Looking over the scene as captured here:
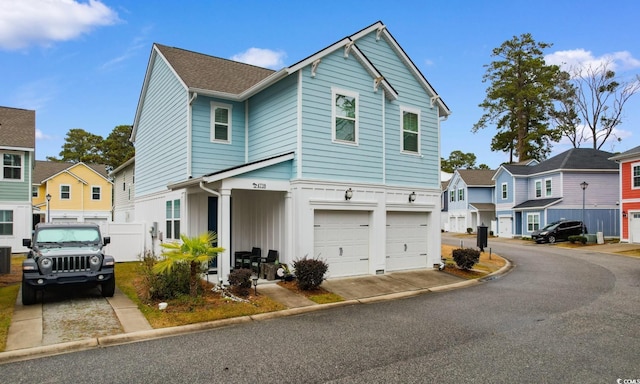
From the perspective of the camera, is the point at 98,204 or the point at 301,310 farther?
the point at 98,204

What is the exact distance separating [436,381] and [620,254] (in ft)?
79.9

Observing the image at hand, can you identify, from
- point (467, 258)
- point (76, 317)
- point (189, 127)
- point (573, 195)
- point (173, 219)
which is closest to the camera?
point (76, 317)

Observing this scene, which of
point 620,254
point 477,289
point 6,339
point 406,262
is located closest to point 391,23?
point 406,262

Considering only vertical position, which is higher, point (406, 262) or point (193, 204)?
point (193, 204)

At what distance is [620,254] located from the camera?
2434 cm

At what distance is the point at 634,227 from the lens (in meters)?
29.1

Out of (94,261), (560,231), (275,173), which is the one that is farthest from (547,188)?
(94,261)

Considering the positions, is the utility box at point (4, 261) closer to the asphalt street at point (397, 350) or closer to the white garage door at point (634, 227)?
the asphalt street at point (397, 350)

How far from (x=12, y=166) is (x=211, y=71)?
14243 mm

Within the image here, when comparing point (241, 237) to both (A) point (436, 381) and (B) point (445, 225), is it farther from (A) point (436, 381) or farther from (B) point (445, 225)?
(B) point (445, 225)

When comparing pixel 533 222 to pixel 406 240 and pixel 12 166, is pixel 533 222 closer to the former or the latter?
pixel 406 240

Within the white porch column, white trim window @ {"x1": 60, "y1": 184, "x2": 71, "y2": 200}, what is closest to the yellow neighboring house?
white trim window @ {"x1": 60, "y1": 184, "x2": 71, "y2": 200}

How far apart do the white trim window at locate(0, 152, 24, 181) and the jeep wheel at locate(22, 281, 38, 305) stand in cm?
1695

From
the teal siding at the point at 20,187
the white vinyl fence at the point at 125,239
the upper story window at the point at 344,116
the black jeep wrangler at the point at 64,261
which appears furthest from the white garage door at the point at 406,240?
the teal siding at the point at 20,187
